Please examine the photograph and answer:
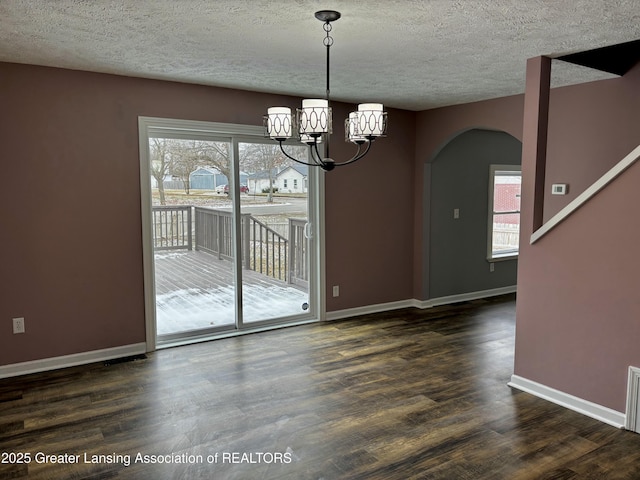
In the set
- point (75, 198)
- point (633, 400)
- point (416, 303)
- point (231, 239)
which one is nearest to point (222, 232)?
point (231, 239)

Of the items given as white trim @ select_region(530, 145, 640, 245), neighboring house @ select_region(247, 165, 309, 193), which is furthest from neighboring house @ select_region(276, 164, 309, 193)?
white trim @ select_region(530, 145, 640, 245)

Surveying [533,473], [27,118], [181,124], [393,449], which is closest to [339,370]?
[393,449]

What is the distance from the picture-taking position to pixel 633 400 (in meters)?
2.95

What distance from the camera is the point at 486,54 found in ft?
11.1

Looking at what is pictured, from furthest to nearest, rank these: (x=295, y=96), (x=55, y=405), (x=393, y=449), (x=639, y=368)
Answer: (x=295, y=96)
(x=55, y=405)
(x=639, y=368)
(x=393, y=449)

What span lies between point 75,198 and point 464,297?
4713 millimetres

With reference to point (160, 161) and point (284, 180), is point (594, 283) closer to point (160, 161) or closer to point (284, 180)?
point (284, 180)

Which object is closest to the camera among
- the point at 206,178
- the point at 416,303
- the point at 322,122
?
the point at 322,122

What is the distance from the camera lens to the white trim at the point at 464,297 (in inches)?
237

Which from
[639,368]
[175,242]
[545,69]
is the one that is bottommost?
[639,368]

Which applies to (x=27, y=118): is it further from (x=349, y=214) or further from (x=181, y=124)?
(x=349, y=214)

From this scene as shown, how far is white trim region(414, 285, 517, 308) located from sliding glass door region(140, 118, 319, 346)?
152 cm

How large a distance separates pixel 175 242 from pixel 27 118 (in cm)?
155

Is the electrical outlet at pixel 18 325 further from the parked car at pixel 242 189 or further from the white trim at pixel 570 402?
the white trim at pixel 570 402
